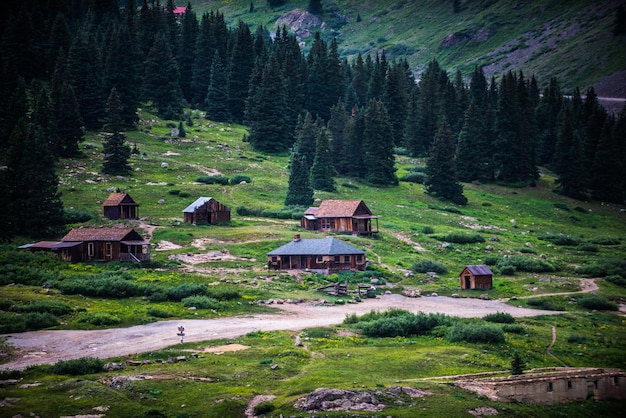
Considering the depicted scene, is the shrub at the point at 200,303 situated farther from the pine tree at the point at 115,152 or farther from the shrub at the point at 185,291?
the pine tree at the point at 115,152

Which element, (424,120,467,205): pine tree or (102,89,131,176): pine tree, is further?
(424,120,467,205): pine tree

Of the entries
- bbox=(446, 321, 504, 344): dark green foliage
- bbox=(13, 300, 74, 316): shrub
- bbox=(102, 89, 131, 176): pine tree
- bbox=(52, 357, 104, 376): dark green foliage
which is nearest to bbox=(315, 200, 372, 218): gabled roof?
bbox=(102, 89, 131, 176): pine tree

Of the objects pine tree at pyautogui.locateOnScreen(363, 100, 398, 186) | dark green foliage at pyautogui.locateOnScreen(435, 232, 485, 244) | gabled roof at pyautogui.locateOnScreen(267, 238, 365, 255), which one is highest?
pine tree at pyautogui.locateOnScreen(363, 100, 398, 186)

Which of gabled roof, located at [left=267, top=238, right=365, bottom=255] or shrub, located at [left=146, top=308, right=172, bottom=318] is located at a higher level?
gabled roof, located at [left=267, top=238, right=365, bottom=255]

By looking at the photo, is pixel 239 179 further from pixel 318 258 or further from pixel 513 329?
pixel 513 329

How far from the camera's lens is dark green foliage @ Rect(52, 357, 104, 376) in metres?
42.8

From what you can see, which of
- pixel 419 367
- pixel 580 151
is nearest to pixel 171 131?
pixel 580 151

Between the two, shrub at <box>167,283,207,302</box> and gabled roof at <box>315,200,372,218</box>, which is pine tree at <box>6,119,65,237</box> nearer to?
shrub at <box>167,283,207,302</box>

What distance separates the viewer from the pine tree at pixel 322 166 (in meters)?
110

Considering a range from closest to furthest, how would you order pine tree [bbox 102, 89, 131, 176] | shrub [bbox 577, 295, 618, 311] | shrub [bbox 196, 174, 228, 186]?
shrub [bbox 577, 295, 618, 311], pine tree [bbox 102, 89, 131, 176], shrub [bbox 196, 174, 228, 186]

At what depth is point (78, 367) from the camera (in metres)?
42.9

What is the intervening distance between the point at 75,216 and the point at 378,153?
51.2 metres

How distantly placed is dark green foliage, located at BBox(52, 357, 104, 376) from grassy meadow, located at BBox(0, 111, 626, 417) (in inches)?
15.7

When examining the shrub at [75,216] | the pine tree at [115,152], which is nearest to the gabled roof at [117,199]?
the shrub at [75,216]
